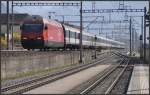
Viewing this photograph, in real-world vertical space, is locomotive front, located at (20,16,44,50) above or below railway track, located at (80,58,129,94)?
above

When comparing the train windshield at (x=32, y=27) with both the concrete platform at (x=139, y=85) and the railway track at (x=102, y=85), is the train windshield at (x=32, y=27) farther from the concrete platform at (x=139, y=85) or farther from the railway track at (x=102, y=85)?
the concrete platform at (x=139, y=85)

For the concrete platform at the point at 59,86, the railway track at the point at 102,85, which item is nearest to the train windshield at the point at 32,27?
the railway track at the point at 102,85

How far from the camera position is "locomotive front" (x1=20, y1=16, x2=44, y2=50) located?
42.8 metres

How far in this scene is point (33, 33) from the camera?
43125 mm

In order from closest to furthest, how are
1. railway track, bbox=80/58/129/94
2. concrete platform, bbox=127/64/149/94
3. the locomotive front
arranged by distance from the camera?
1. concrete platform, bbox=127/64/149/94
2. railway track, bbox=80/58/129/94
3. the locomotive front

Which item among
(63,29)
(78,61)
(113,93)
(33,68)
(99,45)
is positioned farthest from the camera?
(99,45)

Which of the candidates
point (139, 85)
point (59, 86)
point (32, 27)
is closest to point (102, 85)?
point (59, 86)

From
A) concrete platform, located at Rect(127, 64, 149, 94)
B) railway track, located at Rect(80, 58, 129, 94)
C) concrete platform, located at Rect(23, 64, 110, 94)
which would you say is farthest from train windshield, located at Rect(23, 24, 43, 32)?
concrete platform, located at Rect(127, 64, 149, 94)

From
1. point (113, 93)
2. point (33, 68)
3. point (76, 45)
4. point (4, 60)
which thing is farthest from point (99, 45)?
point (113, 93)

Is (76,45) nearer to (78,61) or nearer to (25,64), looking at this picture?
(78,61)

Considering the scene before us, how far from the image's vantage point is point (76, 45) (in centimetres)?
6712

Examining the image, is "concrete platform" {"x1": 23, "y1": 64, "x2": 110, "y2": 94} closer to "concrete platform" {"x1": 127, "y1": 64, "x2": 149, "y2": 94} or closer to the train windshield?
"concrete platform" {"x1": 127, "y1": 64, "x2": 149, "y2": 94}

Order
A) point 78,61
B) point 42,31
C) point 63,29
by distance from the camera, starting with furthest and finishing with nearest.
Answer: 1. point 78,61
2. point 63,29
3. point 42,31

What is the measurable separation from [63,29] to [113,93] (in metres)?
33.7
